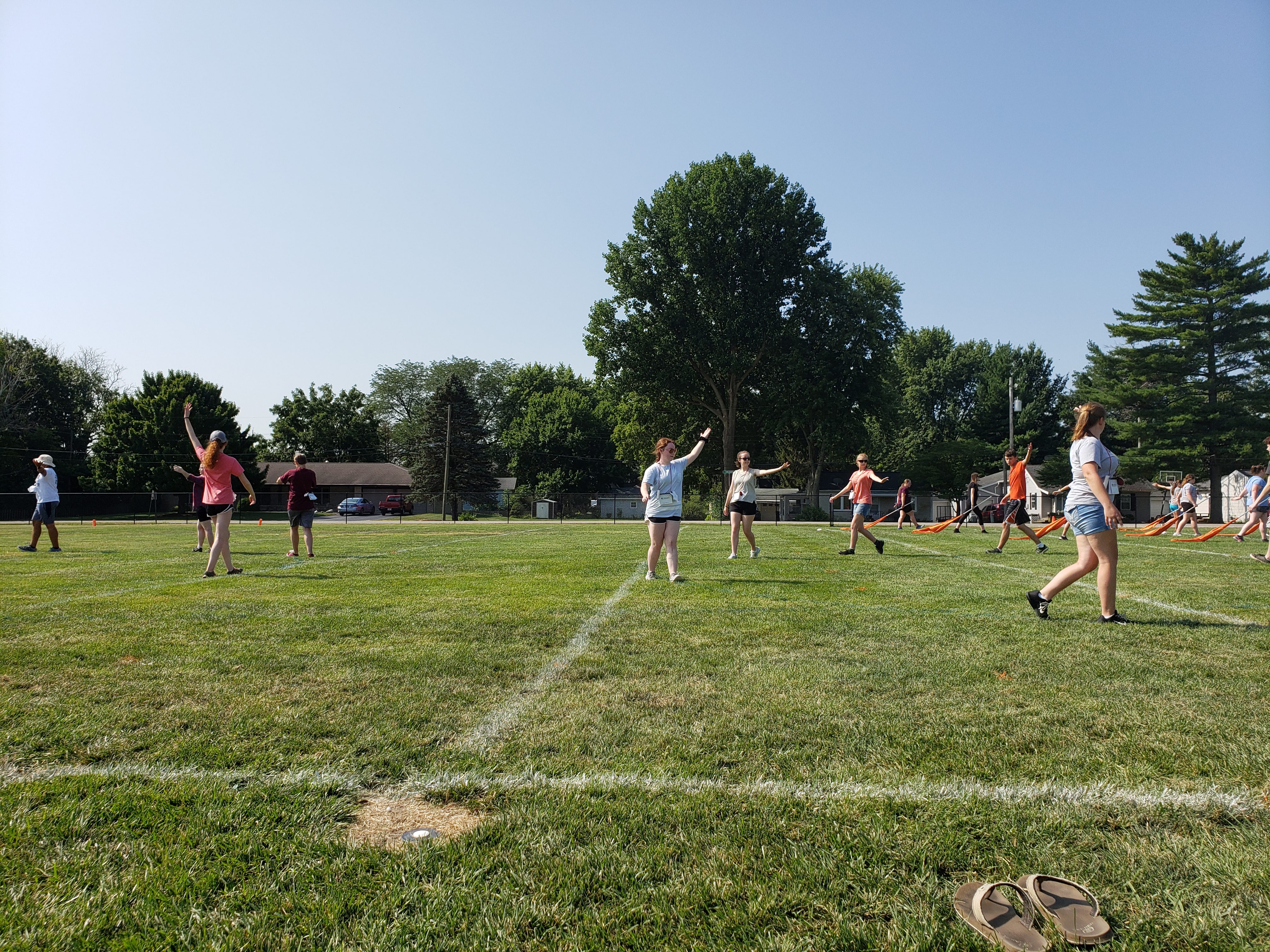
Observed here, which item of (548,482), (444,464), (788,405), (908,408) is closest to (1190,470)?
(788,405)

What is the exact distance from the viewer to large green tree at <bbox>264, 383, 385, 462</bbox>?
83.9 meters

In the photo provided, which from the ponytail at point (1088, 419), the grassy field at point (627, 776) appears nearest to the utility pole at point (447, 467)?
the grassy field at point (627, 776)

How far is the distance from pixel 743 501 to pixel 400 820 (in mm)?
10831

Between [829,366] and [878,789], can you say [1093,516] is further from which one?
[829,366]

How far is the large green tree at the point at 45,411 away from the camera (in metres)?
57.1

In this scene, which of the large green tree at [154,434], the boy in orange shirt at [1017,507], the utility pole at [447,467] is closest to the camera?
the boy in orange shirt at [1017,507]

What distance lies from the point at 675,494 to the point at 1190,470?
52130 millimetres

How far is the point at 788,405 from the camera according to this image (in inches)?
1945

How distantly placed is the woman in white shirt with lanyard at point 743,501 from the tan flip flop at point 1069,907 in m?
10.1

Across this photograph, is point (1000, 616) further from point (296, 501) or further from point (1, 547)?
point (1, 547)

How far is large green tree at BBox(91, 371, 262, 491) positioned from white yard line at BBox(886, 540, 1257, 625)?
58725 mm

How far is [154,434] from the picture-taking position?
2338 inches

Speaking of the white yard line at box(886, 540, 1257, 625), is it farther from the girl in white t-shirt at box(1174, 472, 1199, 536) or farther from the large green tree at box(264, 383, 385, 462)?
the large green tree at box(264, 383, 385, 462)

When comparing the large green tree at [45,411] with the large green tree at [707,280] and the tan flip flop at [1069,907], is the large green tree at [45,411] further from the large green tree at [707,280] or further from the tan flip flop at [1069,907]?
the tan flip flop at [1069,907]
